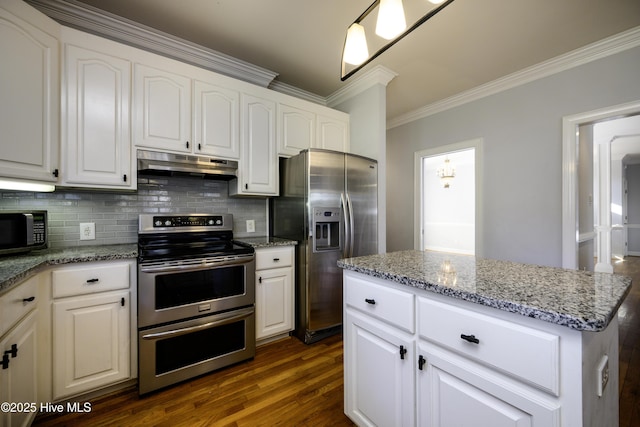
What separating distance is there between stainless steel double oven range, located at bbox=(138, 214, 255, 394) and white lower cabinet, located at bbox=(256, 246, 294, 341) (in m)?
0.14

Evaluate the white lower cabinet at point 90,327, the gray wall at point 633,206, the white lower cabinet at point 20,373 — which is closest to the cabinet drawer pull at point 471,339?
the white lower cabinet at point 20,373

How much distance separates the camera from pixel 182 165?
2.06m

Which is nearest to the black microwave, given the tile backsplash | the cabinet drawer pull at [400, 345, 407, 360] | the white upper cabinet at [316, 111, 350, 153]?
the tile backsplash

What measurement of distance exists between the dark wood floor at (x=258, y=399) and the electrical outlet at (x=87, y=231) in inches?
44.2

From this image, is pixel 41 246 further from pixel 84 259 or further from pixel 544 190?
pixel 544 190

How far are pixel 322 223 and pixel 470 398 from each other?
1.67m

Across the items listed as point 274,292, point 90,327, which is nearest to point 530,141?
point 274,292

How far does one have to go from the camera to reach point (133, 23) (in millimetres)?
2080

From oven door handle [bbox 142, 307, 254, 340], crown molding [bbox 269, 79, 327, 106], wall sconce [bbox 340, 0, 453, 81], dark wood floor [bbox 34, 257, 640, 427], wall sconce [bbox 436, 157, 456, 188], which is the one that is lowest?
dark wood floor [bbox 34, 257, 640, 427]

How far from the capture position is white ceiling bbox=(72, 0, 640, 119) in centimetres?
188

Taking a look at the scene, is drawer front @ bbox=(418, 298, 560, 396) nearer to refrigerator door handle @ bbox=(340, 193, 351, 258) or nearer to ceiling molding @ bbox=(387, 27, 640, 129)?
refrigerator door handle @ bbox=(340, 193, 351, 258)

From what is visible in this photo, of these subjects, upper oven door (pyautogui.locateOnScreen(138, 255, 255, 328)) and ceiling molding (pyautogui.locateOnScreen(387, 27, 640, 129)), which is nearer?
upper oven door (pyautogui.locateOnScreen(138, 255, 255, 328))

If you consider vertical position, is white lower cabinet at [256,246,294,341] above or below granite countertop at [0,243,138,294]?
below

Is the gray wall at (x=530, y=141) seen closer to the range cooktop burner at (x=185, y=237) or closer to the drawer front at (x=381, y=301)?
the drawer front at (x=381, y=301)
